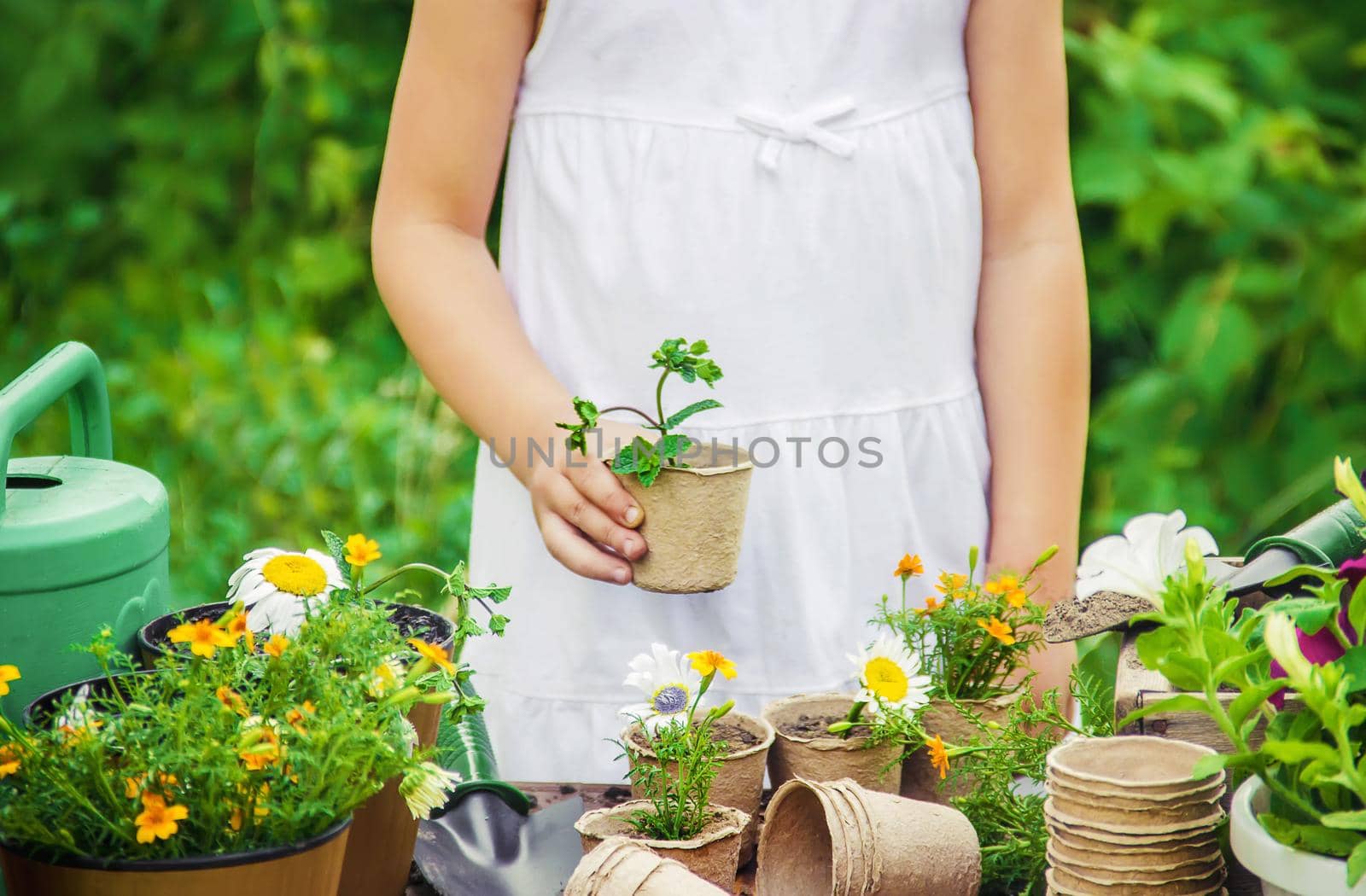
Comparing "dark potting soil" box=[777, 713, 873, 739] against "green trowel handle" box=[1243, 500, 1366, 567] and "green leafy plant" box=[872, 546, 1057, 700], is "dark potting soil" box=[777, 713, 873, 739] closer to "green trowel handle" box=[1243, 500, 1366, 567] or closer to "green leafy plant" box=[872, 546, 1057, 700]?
"green leafy plant" box=[872, 546, 1057, 700]

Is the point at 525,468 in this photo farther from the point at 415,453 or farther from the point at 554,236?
the point at 415,453

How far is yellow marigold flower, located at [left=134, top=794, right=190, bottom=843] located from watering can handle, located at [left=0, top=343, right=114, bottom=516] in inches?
9.5

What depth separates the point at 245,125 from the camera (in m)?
3.15

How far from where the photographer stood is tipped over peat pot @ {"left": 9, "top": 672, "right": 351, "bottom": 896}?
0.59 metres

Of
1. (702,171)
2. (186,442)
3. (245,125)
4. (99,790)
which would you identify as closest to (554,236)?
(702,171)

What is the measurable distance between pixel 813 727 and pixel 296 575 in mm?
344

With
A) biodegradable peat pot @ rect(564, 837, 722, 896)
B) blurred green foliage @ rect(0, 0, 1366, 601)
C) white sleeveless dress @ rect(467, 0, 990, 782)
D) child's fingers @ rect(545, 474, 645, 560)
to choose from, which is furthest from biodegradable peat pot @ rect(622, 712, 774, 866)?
blurred green foliage @ rect(0, 0, 1366, 601)

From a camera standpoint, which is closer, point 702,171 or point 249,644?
point 249,644

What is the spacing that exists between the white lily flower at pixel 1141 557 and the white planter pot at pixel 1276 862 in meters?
0.11

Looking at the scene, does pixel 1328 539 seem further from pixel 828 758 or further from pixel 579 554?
pixel 579 554

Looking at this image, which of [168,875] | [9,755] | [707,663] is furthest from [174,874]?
[707,663]

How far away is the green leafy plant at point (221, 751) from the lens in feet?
2.01

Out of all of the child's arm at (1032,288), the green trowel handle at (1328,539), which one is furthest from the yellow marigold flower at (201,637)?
the child's arm at (1032,288)

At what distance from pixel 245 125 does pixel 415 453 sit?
89 cm
